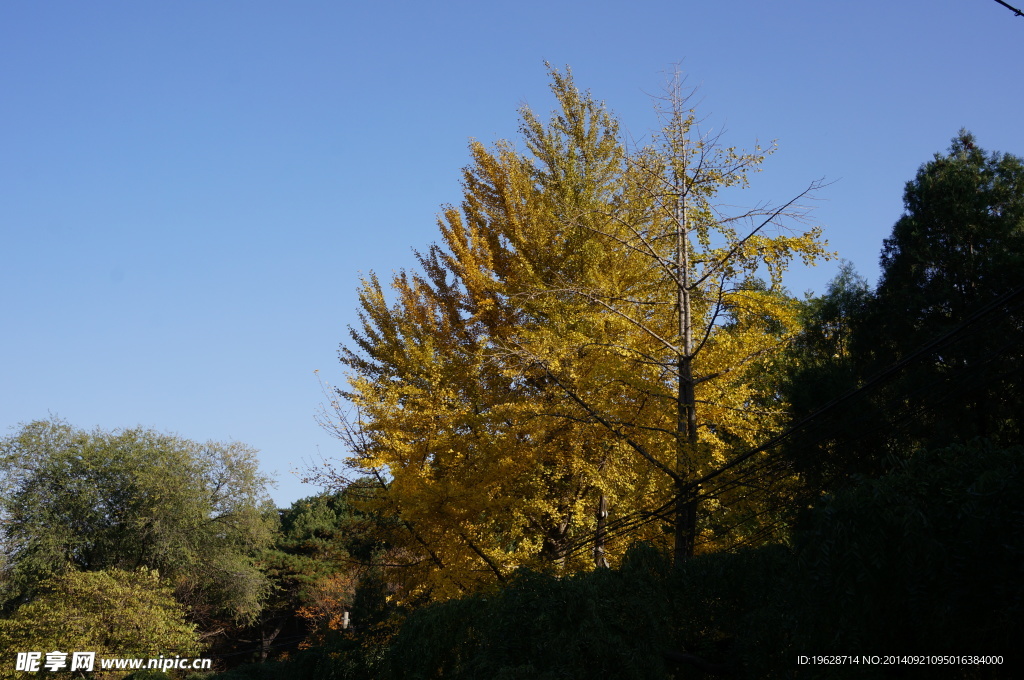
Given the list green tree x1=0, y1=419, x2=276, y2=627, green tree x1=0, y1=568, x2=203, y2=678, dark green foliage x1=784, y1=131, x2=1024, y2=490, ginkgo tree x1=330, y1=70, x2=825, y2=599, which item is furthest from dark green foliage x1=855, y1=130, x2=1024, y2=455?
green tree x1=0, y1=419, x2=276, y2=627

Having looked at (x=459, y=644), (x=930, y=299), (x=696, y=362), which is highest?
(x=930, y=299)

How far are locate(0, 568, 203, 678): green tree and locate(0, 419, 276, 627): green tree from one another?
3.27 meters

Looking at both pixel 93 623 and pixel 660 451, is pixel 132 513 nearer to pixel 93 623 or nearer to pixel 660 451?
pixel 93 623

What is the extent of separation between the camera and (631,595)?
24.8ft

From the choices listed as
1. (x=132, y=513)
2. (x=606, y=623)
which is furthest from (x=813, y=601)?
(x=132, y=513)

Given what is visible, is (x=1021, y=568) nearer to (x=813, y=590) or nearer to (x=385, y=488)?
(x=813, y=590)

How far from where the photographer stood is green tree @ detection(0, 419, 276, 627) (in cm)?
2612

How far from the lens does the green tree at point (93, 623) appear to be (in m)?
20.4

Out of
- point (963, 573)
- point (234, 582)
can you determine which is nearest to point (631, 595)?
point (963, 573)

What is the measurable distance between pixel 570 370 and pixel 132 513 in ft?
72.6

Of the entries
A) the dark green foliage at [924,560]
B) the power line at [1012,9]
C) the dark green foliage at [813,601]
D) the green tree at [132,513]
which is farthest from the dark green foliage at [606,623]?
the green tree at [132,513]

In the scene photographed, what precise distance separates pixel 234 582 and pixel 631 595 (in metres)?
26.1

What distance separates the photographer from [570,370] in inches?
507

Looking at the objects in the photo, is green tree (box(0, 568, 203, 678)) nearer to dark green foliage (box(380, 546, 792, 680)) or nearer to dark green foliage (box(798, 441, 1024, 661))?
dark green foliage (box(380, 546, 792, 680))
